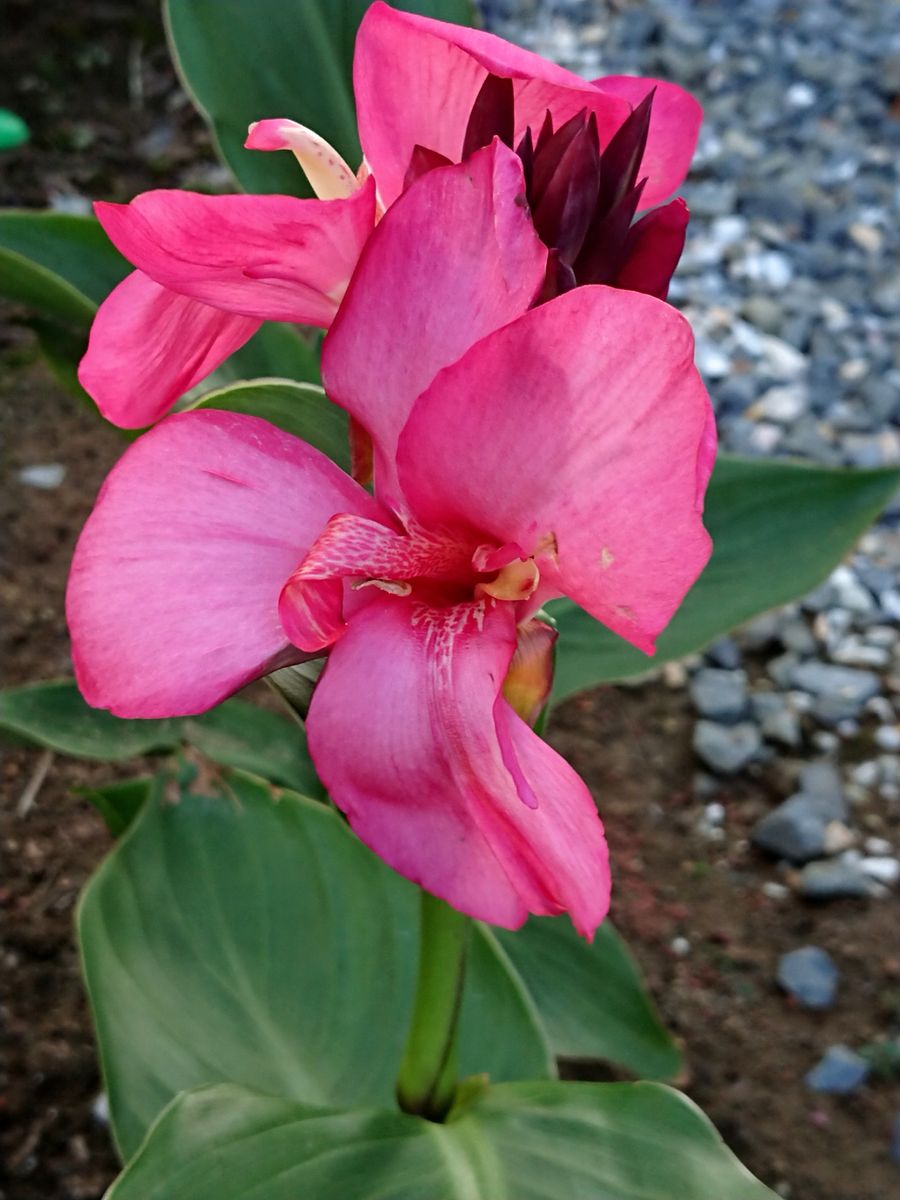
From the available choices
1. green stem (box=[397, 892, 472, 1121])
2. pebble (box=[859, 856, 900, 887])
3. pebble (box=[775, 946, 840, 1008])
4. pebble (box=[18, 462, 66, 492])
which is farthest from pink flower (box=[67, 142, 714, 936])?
pebble (box=[18, 462, 66, 492])

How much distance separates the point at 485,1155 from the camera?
64 cm

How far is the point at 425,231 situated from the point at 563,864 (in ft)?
0.67

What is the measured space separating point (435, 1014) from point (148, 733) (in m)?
0.38

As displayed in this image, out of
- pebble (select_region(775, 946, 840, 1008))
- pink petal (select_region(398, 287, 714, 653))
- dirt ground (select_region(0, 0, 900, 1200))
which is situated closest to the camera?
pink petal (select_region(398, 287, 714, 653))

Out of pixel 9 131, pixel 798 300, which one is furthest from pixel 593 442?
pixel 798 300

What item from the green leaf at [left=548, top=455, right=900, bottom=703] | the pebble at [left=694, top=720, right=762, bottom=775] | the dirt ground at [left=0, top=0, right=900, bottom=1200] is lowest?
the dirt ground at [left=0, top=0, right=900, bottom=1200]

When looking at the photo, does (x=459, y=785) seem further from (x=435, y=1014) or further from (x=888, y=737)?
(x=888, y=737)

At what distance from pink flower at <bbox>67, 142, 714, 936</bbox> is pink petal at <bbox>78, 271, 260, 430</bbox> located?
8 centimetres

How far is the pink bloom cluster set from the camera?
35 centimetres

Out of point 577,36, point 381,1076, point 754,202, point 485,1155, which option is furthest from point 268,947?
point 577,36

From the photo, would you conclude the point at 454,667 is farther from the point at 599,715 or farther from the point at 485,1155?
the point at 599,715

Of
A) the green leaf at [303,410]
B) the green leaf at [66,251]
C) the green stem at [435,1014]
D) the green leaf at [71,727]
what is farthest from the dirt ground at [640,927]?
the green leaf at [303,410]

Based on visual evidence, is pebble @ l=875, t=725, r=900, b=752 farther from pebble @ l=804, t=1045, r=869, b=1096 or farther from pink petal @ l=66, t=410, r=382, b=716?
pink petal @ l=66, t=410, r=382, b=716

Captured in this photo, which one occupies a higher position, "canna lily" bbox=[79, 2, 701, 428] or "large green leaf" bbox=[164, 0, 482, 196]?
"canna lily" bbox=[79, 2, 701, 428]
